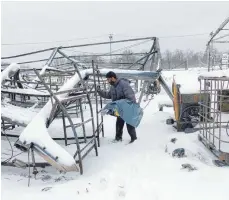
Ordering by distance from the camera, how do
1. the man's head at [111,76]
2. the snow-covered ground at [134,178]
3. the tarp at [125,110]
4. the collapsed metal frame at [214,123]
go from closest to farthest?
the snow-covered ground at [134,178], the collapsed metal frame at [214,123], the tarp at [125,110], the man's head at [111,76]

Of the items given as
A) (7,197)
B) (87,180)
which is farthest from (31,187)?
(87,180)

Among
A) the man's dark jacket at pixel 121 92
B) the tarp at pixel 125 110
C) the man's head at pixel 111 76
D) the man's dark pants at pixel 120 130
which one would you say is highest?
the man's head at pixel 111 76

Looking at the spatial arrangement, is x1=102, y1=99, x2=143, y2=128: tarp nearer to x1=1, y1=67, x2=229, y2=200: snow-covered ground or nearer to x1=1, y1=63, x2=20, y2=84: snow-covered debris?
x1=1, y1=67, x2=229, y2=200: snow-covered ground

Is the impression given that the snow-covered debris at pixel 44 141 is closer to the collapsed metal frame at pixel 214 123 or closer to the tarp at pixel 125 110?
the tarp at pixel 125 110

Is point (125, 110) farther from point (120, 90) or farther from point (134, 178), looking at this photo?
point (134, 178)

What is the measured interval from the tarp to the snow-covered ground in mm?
695

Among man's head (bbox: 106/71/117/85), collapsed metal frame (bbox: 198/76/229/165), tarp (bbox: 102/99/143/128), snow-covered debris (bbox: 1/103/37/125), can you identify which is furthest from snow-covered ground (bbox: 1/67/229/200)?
man's head (bbox: 106/71/117/85)

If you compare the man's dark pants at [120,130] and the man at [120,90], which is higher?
the man at [120,90]

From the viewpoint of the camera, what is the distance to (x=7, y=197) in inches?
183

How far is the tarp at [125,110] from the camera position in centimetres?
686

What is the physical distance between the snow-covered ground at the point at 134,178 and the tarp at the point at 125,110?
2.28 feet

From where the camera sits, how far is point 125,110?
6926 mm

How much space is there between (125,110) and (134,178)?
1.95 m

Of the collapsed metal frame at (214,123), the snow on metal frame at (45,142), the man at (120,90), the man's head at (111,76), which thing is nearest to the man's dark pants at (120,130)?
the man at (120,90)
